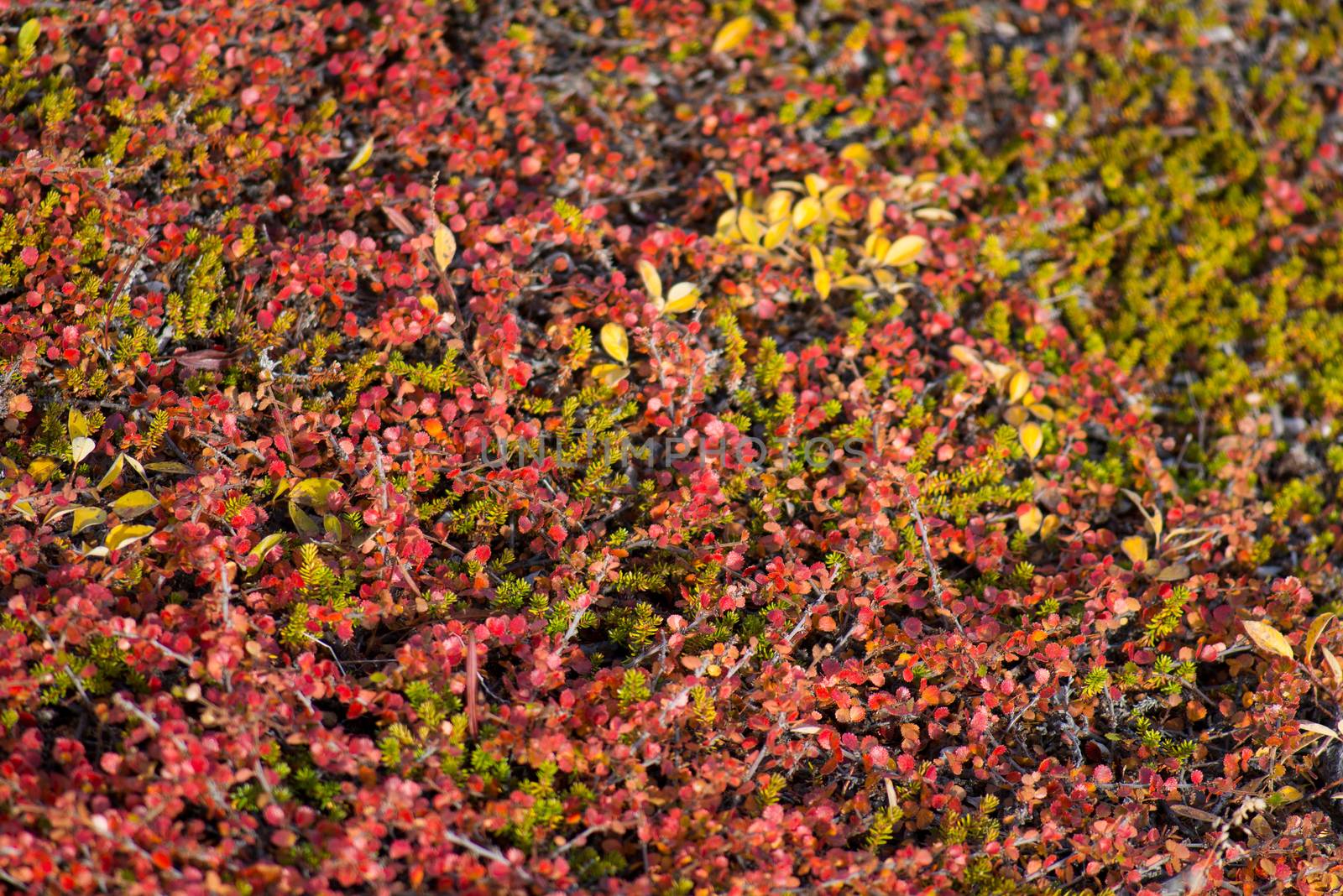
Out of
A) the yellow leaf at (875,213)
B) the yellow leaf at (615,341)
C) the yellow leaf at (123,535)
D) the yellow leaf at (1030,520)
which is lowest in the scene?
the yellow leaf at (1030,520)

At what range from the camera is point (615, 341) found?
10.8 feet

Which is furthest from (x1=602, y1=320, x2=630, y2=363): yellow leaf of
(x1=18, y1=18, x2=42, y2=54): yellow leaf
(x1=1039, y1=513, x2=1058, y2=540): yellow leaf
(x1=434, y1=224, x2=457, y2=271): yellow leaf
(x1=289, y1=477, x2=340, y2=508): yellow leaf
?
(x1=18, y1=18, x2=42, y2=54): yellow leaf

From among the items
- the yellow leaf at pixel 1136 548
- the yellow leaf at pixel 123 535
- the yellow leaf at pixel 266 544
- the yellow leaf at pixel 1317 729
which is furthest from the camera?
the yellow leaf at pixel 1136 548

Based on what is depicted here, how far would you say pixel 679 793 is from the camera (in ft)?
8.47

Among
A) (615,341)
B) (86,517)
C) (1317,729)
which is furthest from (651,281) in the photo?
(1317,729)

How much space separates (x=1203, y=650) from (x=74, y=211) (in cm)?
360

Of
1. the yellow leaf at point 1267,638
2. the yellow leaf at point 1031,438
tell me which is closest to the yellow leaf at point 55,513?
the yellow leaf at point 1031,438

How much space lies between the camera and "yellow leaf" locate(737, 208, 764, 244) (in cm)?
366

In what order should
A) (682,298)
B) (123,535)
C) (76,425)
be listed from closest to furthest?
1. (123,535)
2. (76,425)
3. (682,298)

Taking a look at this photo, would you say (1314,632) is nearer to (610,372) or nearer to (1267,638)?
(1267,638)

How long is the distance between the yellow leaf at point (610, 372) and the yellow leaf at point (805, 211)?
34.8 inches

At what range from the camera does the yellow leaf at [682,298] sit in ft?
11.2

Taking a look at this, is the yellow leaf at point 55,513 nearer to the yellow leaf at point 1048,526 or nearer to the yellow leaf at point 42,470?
the yellow leaf at point 42,470

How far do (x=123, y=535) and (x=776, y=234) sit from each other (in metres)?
2.23
